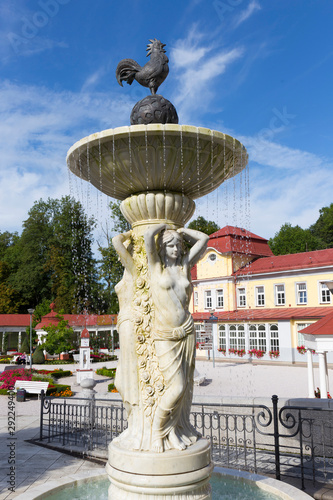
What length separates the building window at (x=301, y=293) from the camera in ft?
92.8

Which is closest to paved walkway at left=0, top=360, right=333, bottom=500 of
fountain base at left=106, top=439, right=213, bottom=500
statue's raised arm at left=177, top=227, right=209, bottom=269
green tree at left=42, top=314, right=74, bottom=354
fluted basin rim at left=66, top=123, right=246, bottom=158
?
fountain base at left=106, top=439, right=213, bottom=500

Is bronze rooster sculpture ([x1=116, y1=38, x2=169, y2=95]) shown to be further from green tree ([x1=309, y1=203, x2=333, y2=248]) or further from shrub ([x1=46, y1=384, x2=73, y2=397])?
green tree ([x1=309, y1=203, x2=333, y2=248])

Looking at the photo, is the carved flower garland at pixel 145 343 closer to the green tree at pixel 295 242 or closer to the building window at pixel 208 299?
the building window at pixel 208 299

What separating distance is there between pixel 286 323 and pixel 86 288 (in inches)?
882

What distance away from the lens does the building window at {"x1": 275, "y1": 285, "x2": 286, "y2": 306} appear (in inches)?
1156

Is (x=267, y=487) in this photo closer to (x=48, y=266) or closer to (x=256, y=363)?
(x=256, y=363)

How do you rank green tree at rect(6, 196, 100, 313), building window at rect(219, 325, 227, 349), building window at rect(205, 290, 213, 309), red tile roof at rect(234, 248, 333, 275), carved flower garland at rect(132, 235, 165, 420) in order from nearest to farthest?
carved flower garland at rect(132, 235, 165, 420) → red tile roof at rect(234, 248, 333, 275) → building window at rect(219, 325, 227, 349) → building window at rect(205, 290, 213, 309) → green tree at rect(6, 196, 100, 313)

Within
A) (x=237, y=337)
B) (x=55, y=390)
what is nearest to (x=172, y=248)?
(x=55, y=390)

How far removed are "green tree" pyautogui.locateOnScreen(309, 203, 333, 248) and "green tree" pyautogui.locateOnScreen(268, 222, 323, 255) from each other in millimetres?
1077

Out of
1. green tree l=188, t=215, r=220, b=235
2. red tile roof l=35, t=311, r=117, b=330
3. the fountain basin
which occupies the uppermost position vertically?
green tree l=188, t=215, r=220, b=235

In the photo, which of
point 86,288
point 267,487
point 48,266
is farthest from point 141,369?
point 48,266

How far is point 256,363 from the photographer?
2720 centimetres

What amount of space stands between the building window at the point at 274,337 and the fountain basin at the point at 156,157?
24.6 meters

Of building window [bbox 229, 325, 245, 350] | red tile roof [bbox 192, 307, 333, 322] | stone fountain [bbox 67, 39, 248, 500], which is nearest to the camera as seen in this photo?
stone fountain [bbox 67, 39, 248, 500]
